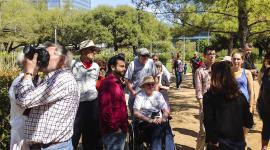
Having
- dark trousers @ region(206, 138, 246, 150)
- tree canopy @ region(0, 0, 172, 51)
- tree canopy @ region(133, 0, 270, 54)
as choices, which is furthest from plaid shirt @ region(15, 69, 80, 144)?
tree canopy @ region(0, 0, 172, 51)

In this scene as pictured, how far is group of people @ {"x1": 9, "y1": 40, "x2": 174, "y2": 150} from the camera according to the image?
3.45 metres

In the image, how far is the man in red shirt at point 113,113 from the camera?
5.23 m

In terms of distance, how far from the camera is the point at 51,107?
11.4 ft

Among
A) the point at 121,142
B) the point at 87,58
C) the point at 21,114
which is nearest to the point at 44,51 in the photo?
the point at 21,114

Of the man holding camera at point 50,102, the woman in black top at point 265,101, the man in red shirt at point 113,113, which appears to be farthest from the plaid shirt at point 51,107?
the woman in black top at point 265,101

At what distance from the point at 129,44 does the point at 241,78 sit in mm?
47633

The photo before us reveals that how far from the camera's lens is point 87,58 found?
21.0ft

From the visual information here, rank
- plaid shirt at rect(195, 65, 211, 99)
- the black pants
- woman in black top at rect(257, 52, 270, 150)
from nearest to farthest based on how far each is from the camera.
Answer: woman in black top at rect(257, 52, 270, 150) → the black pants → plaid shirt at rect(195, 65, 211, 99)

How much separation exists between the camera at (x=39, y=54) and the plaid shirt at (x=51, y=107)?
13 cm

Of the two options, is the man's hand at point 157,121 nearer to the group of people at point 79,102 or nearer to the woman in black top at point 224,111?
the group of people at point 79,102

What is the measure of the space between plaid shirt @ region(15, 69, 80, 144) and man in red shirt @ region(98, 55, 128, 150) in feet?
5.33

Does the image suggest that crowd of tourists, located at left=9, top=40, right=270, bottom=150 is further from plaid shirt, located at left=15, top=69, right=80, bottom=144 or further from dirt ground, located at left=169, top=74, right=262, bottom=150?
dirt ground, located at left=169, top=74, right=262, bottom=150

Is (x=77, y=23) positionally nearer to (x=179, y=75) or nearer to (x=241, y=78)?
(x=179, y=75)

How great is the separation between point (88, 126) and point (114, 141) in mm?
1184
